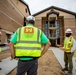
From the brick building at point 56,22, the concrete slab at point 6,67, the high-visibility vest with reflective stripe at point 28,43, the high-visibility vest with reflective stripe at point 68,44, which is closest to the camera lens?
the high-visibility vest with reflective stripe at point 28,43

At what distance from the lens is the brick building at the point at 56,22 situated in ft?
142

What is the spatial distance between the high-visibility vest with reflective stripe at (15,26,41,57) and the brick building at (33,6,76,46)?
A: 129 ft

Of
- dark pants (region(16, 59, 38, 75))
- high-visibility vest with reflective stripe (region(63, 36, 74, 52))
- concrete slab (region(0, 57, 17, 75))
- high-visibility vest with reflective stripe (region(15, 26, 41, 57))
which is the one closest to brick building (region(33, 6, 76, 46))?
concrete slab (region(0, 57, 17, 75))

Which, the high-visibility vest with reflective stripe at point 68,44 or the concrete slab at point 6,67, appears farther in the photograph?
the concrete slab at point 6,67

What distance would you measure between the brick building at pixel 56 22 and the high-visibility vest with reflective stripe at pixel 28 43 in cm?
3925

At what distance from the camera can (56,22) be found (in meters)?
44.2

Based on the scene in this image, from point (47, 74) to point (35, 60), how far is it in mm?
4103

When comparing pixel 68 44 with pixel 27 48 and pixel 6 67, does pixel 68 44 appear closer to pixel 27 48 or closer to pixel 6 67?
pixel 6 67

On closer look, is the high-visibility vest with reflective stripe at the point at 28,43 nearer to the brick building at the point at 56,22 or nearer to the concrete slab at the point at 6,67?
the concrete slab at the point at 6,67

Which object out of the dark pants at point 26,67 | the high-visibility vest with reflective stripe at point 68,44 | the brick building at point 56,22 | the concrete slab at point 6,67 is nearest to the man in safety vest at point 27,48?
the dark pants at point 26,67

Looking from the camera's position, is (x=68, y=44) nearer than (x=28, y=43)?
No

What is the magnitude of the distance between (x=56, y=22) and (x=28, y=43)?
41507 millimetres

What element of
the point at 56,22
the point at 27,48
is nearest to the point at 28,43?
the point at 27,48

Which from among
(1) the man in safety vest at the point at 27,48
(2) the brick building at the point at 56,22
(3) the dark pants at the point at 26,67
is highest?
(2) the brick building at the point at 56,22
